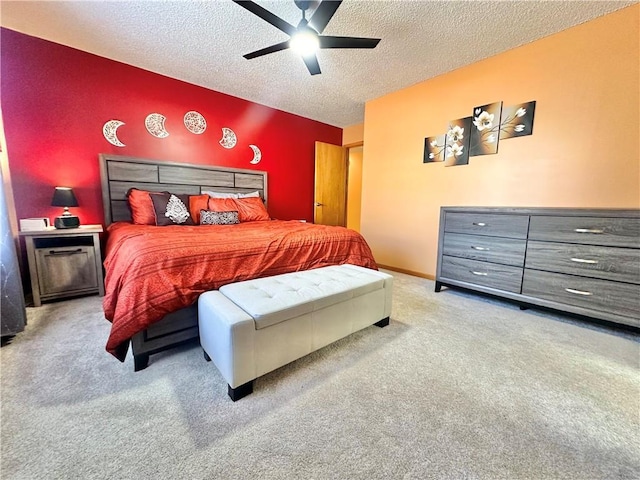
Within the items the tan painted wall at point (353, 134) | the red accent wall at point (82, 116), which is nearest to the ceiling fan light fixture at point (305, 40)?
the red accent wall at point (82, 116)

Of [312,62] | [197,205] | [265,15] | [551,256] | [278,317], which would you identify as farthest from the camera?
[197,205]

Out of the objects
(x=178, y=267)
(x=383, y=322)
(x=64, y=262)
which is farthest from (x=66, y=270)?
(x=383, y=322)

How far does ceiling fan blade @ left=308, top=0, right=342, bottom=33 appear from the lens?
164 cm

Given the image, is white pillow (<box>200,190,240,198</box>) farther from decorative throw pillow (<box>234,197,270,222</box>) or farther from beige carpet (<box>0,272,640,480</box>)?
beige carpet (<box>0,272,640,480</box>)

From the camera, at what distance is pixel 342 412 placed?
1186mm

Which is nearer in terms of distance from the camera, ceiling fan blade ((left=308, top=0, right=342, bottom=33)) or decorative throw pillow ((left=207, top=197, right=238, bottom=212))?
ceiling fan blade ((left=308, top=0, right=342, bottom=33))

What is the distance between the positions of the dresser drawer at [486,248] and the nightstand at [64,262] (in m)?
3.48

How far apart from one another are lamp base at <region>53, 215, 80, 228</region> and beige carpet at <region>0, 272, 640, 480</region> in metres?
1.05

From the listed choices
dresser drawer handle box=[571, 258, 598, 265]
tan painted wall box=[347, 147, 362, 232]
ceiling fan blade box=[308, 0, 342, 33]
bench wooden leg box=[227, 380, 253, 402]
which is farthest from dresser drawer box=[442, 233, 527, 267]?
tan painted wall box=[347, 147, 362, 232]

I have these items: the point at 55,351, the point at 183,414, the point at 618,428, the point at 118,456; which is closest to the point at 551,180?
the point at 618,428

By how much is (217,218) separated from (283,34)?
1.91 metres

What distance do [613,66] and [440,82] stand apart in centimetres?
144

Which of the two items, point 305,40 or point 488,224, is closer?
point 305,40

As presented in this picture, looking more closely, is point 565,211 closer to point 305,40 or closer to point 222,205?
point 305,40
